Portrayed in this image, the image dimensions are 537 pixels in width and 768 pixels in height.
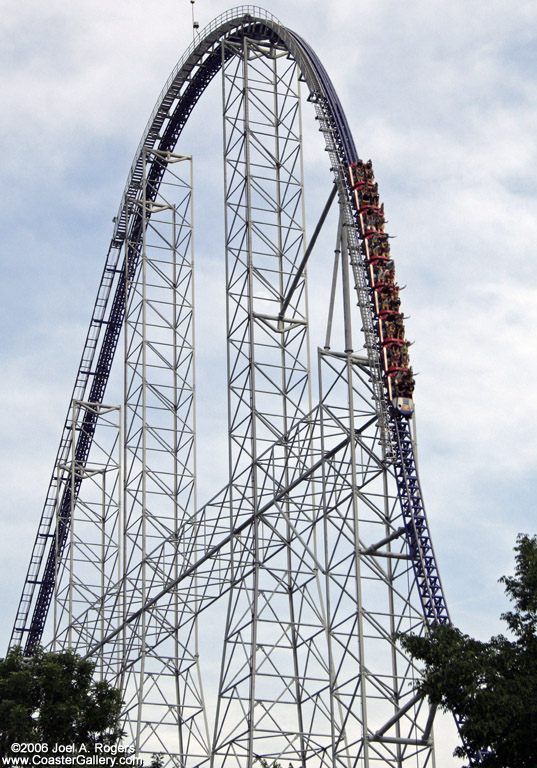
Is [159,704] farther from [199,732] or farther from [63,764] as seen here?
[63,764]

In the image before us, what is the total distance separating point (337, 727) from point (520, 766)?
16.4 feet

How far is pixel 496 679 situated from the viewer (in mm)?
17641

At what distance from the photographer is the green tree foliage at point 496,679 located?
56.2 ft

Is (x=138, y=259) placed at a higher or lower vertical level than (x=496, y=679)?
higher

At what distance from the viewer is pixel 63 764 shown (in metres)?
20.5

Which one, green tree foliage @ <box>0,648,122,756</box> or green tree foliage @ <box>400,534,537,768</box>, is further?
green tree foliage @ <box>0,648,122,756</box>

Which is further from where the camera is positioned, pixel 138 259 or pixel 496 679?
pixel 138 259

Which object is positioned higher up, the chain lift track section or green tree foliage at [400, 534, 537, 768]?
the chain lift track section

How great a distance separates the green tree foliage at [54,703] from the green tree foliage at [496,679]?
275 inches

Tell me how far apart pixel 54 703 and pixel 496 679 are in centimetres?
879

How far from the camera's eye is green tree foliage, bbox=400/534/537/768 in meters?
17.1

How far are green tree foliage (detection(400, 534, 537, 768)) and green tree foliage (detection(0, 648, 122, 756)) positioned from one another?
6975 mm

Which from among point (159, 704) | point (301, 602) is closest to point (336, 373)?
point (301, 602)

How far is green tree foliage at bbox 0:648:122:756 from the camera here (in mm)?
22125
